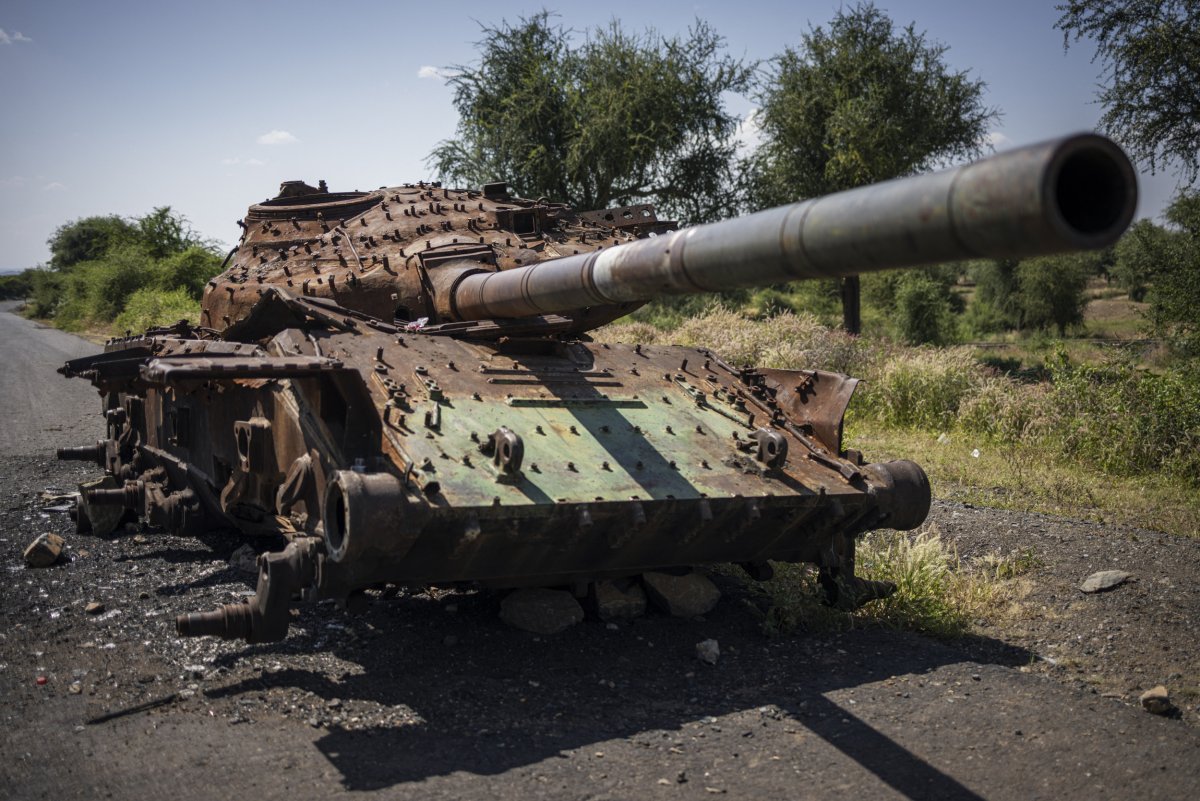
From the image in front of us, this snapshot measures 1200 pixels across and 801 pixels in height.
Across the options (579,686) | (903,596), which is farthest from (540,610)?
(903,596)

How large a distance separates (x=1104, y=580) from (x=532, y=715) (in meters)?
4.18

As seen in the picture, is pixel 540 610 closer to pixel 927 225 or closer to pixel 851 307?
pixel 927 225

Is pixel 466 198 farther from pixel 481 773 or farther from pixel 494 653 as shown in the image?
pixel 481 773

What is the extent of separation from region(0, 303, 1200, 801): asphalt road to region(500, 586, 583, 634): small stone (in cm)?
8

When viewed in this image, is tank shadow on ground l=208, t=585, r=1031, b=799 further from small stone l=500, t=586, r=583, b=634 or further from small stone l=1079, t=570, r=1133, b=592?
small stone l=1079, t=570, r=1133, b=592

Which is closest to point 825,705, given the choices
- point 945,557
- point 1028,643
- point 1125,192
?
point 1028,643

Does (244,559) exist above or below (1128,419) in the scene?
below

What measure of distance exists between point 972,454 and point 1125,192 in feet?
30.6

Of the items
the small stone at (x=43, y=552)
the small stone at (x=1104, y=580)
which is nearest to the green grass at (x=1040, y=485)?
the small stone at (x=1104, y=580)

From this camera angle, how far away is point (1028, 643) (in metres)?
6.22

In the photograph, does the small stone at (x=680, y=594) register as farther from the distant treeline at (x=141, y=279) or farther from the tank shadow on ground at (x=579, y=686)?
the distant treeline at (x=141, y=279)

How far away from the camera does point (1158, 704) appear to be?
5195mm

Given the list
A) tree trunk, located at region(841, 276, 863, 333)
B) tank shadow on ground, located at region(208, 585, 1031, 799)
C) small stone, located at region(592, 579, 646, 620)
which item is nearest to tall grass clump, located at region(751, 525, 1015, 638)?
tank shadow on ground, located at region(208, 585, 1031, 799)

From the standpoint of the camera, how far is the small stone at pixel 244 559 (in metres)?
7.42
